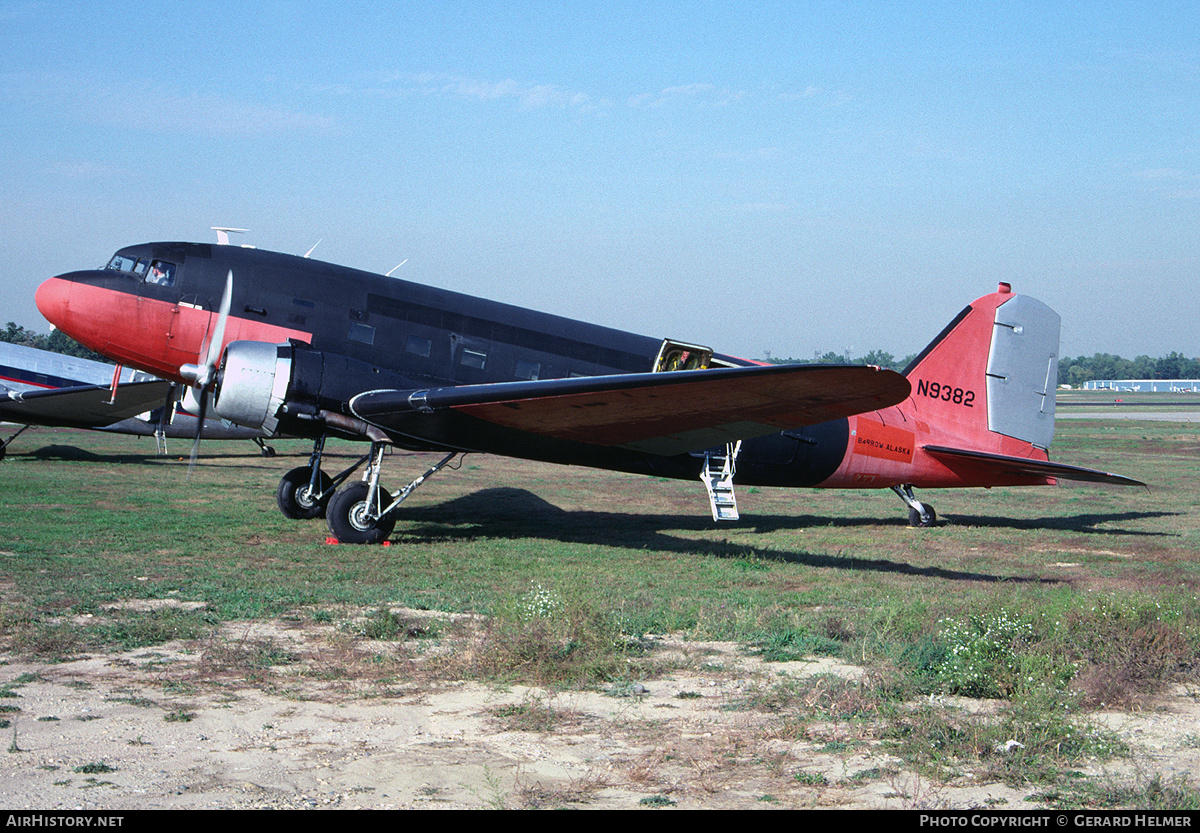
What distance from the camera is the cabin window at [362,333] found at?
1442 cm

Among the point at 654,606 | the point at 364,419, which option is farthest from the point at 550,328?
the point at 654,606

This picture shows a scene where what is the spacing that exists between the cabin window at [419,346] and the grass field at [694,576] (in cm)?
301

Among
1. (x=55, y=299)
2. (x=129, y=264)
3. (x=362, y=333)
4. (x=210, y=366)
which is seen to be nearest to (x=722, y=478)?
(x=362, y=333)

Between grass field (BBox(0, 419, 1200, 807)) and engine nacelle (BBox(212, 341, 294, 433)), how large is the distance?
1.92 meters

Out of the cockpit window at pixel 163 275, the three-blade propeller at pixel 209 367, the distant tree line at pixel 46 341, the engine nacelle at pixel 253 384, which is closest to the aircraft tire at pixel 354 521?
the engine nacelle at pixel 253 384

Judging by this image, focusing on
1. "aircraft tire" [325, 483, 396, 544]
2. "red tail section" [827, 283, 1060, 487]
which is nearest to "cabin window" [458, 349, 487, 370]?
"aircraft tire" [325, 483, 396, 544]

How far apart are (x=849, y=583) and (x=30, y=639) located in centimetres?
899

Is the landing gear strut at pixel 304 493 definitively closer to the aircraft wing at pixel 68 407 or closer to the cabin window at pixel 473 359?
the cabin window at pixel 473 359

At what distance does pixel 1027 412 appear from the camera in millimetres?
18125

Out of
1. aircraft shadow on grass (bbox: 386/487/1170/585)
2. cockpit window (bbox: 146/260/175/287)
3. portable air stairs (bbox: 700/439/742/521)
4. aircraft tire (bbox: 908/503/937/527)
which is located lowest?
aircraft shadow on grass (bbox: 386/487/1170/585)

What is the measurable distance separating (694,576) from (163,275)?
9.30 meters

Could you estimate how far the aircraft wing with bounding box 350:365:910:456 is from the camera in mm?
10281

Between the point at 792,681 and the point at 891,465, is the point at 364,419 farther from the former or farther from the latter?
the point at 891,465

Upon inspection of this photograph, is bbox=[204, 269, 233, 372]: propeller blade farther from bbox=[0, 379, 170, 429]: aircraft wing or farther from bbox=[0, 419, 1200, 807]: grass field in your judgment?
bbox=[0, 379, 170, 429]: aircraft wing
